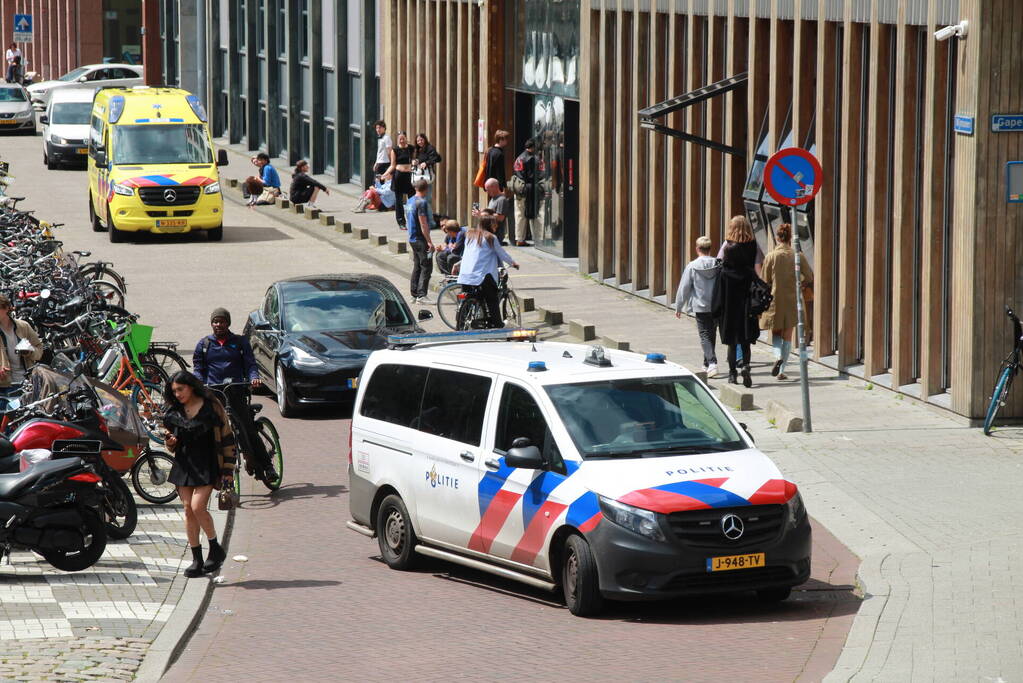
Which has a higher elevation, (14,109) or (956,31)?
(956,31)

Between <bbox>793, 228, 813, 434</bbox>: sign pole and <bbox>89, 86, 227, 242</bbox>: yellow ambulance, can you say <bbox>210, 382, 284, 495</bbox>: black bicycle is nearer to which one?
<bbox>793, 228, 813, 434</bbox>: sign pole

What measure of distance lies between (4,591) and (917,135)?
10526 millimetres

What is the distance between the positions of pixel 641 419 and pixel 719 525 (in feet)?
3.44

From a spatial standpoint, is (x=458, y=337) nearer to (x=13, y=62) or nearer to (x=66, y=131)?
(x=66, y=131)

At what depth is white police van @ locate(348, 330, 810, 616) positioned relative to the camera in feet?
35.7

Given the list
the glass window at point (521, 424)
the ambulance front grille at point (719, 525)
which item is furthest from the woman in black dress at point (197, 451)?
the ambulance front grille at point (719, 525)

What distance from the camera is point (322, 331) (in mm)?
19281

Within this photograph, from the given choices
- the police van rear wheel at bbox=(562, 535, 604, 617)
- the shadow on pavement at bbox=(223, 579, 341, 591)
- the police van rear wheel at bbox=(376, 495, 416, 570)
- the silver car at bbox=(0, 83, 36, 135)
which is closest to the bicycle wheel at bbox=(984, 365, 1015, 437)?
the police van rear wheel at bbox=(376, 495, 416, 570)

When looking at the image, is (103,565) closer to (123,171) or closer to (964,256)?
(964,256)

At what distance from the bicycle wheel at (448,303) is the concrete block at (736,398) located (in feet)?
19.2

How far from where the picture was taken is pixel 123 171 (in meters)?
31.5

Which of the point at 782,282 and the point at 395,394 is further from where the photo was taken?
the point at 782,282

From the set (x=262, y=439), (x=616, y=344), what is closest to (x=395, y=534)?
(x=262, y=439)

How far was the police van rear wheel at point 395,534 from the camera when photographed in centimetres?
1266
